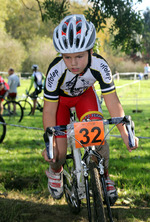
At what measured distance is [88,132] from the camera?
2846mm

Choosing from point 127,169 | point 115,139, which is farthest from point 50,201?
point 115,139

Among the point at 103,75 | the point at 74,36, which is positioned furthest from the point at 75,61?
the point at 103,75

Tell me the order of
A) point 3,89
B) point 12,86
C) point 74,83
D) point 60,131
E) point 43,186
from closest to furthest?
point 60,131 < point 74,83 < point 43,186 < point 3,89 < point 12,86

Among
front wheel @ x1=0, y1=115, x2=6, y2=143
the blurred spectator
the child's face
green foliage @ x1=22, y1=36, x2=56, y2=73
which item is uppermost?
the child's face

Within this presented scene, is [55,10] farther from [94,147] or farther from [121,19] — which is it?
[94,147]

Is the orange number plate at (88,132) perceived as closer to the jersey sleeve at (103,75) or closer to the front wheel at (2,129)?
the jersey sleeve at (103,75)

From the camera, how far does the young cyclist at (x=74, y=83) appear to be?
325 cm

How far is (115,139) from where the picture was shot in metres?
9.19

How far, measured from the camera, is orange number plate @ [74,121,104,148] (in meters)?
2.84

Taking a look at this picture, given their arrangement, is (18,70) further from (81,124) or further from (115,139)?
(81,124)

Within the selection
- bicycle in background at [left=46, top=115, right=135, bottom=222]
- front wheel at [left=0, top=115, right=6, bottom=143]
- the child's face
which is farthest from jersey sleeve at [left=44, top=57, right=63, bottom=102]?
front wheel at [left=0, top=115, right=6, bottom=143]

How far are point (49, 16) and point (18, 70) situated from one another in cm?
4562

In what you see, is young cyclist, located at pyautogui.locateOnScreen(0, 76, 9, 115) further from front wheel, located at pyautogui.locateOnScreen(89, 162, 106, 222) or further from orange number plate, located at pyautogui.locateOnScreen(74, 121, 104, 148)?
front wheel, located at pyautogui.locateOnScreen(89, 162, 106, 222)

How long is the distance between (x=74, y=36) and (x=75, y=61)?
10.4 inches
